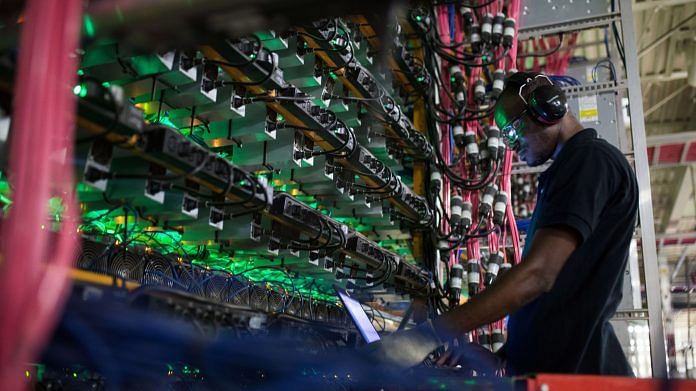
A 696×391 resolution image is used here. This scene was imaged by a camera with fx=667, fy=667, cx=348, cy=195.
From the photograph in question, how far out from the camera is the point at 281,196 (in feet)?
7.20

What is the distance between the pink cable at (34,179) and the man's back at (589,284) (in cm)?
136

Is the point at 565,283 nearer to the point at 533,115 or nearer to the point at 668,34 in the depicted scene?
the point at 533,115

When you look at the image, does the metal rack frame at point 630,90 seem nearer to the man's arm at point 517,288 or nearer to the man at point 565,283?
the man at point 565,283

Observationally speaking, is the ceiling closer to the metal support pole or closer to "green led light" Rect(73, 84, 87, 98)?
Result: the metal support pole

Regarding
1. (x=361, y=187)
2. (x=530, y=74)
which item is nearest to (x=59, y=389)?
(x=361, y=187)

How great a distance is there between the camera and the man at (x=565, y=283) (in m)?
1.74

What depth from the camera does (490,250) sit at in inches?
143

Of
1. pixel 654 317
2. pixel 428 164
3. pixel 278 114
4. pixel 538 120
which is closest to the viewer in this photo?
pixel 538 120

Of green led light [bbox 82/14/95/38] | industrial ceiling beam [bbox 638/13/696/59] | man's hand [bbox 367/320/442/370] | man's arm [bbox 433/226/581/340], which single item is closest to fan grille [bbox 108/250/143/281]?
man's hand [bbox 367/320/442/370]

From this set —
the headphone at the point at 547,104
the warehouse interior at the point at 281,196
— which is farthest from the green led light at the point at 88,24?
the headphone at the point at 547,104

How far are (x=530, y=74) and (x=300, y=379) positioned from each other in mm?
1372

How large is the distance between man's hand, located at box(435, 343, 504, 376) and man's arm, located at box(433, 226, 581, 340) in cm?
29

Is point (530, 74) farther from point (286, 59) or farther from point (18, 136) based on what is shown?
point (18, 136)

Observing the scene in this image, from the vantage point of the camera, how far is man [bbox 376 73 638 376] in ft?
5.71
